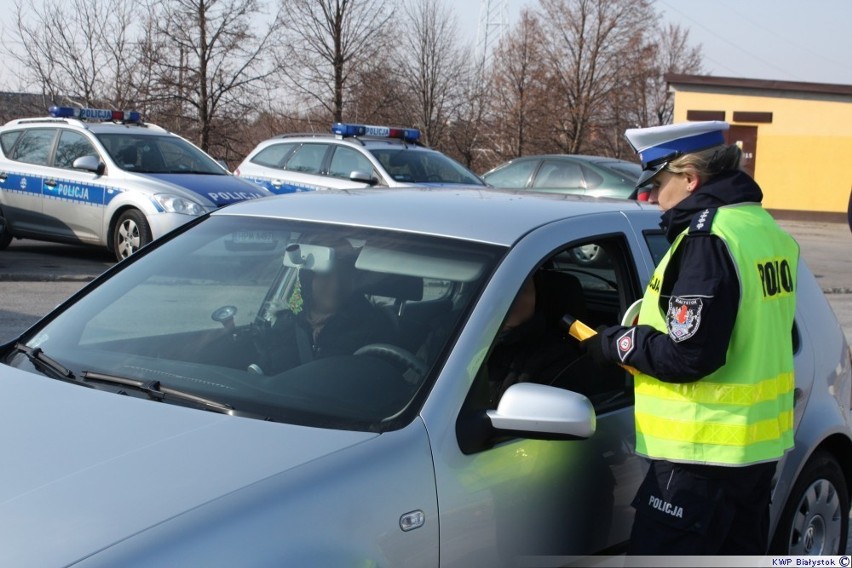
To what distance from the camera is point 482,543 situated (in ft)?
8.11

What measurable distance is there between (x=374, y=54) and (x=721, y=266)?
89.6 feet

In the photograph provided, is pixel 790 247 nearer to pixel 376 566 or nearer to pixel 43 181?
pixel 376 566

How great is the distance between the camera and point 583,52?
35531mm

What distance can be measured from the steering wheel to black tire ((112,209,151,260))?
8.78 meters

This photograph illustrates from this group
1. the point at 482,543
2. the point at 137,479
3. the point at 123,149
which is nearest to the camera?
the point at 137,479

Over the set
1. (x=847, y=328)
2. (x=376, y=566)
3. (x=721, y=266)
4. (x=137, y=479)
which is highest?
(x=721, y=266)

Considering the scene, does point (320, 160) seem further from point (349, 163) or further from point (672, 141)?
point (672, 141)

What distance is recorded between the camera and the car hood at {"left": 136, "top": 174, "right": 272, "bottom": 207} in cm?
1134

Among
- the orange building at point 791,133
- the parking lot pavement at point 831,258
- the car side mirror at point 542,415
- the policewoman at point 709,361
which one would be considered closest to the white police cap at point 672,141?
the policewoman at point 709,361

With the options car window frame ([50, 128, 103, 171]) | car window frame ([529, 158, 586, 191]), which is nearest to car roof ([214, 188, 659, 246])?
car window frame ([50, 128, 103, 171])

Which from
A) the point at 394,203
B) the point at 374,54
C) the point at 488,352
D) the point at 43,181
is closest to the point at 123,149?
the point at 43,181

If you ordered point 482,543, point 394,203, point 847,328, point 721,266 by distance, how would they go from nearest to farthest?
point 482,543
point 721,266
point 394,203
point 847,328

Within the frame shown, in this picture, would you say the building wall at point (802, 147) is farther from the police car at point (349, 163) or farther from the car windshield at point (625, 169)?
the police car at point (349, 163)

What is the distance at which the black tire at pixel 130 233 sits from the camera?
1115cm
